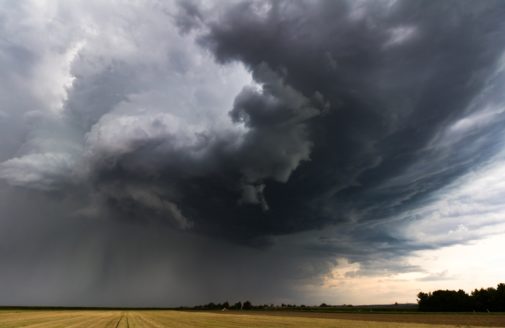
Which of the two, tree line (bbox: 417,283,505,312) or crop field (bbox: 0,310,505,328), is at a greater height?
tree line (bbox: 417,283,505,312)

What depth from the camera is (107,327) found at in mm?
47000

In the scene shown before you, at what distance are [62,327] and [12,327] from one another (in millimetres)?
5911

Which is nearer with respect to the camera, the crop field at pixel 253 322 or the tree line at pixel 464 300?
the crop field at pixel 253 322

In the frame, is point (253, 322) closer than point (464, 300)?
Yes

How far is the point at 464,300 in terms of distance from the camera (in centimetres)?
12838

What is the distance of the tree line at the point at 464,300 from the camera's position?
11443 centimetres

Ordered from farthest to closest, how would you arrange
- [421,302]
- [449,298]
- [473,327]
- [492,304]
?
[421,302]
[449,298]
[492,304]
[473,327]

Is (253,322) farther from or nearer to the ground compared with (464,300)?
nearer to the ground

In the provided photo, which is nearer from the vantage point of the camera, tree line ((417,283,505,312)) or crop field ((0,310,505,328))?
crop field ((0,310,505,328))

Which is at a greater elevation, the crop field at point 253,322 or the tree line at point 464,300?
the tree line at point 464,300

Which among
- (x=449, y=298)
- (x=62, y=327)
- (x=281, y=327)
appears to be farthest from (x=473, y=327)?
(x=449, y=298)

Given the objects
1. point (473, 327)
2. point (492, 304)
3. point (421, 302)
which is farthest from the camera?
point (421, 302)

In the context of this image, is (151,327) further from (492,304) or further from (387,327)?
(492,304)

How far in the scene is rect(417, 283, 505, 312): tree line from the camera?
114425 millimetres
